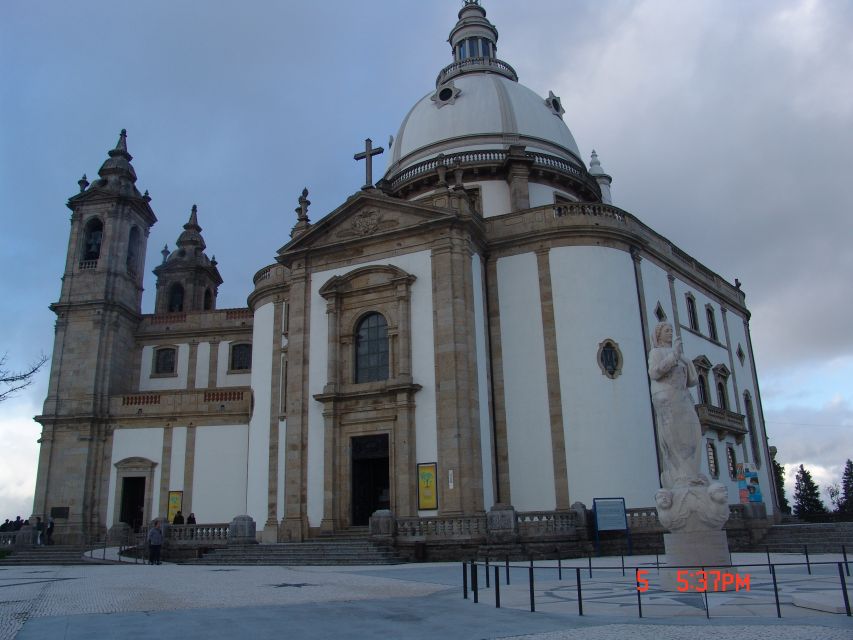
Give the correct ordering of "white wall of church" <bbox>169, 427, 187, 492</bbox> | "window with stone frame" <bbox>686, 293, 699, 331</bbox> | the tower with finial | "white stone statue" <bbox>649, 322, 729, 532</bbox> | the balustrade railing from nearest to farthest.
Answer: "white stone statue" <bbox>649, 322, 729, 532</bbox>
the balustrade railing
"window with stone frame" <bbox>686, 293, 699, 331</bbox>
"white wall of church" <bbox>169, 427, 187, 492</bbox>
the tower with finial

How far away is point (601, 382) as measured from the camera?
26672 mm

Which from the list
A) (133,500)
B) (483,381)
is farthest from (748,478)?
(133,500)

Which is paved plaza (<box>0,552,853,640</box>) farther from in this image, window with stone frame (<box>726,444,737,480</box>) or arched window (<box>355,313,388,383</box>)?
window with stone frame (<box>726,444,737,480</box>)

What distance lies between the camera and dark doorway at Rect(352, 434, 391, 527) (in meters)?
26.8

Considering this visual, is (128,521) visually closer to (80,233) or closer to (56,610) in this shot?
(80,233)

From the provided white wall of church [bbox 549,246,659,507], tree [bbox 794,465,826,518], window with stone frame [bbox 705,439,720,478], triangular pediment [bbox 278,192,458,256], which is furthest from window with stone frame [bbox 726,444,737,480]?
tree [bbox 794,465,826,518]

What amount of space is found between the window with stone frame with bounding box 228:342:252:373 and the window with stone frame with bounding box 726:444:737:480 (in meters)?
24.5

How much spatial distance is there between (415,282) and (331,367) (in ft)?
14.7

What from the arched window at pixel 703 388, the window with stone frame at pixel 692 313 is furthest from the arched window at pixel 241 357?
the arched window at pixel 703 388

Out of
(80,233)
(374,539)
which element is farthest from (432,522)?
(80,233)

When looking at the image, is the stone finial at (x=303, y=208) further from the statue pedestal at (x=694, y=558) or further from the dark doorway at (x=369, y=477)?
the statue pedestal at (x=694, y=558)

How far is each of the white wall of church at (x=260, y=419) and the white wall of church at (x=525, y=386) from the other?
33.8 feet

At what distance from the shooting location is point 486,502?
82.4 ft

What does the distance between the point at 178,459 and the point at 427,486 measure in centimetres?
1660
